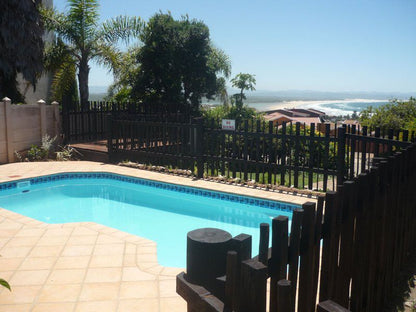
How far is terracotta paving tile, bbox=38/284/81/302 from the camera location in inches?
154

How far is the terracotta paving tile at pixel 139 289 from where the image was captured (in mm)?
3994

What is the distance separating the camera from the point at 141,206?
29.4 ft

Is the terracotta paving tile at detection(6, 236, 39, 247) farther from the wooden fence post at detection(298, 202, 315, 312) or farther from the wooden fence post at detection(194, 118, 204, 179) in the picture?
the wooden fence post at detection(194, 118, 204, 179)

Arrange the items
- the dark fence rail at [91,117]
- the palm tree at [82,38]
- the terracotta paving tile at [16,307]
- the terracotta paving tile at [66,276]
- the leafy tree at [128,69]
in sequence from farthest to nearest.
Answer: the leafy tree at [128,69], the palm tree at [82,38], the dark fence rail at [91,117], the terracotta paving tile at [66,276], the terracotta paving tile at [16,307]

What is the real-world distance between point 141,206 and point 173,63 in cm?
899

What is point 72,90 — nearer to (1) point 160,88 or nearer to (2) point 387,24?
(1) point 160,88

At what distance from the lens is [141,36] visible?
1706 centimetres

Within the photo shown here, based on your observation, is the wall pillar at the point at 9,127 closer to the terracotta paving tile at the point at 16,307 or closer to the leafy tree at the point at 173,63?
the leafy tree at the point at 173,63

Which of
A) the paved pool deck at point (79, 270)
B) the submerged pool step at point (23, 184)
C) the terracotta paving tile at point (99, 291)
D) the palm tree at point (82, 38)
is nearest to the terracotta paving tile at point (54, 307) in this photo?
the paved pool deck at point (79, 270)

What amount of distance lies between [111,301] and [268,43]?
141047 millimetres

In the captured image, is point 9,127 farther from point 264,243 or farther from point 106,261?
point 264,243

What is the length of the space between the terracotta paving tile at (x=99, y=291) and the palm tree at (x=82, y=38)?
41.3 ft

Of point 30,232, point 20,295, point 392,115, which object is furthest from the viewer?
point 392,115

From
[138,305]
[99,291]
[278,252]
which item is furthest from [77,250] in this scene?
[278,252]
